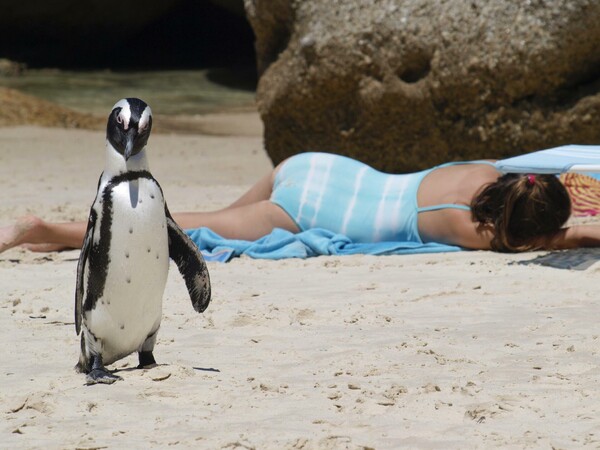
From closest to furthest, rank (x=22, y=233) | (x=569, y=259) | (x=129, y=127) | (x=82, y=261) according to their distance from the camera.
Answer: (x=129, y=127), (x=82, y=261), (x=569, y=259), (x=22, y=233)

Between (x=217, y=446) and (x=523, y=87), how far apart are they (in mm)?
4750

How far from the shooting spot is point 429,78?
6.91 m

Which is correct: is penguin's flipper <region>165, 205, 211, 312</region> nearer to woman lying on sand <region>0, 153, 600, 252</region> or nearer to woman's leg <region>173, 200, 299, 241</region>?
woman lying on sand <region>0, 153, 600, 252</region>

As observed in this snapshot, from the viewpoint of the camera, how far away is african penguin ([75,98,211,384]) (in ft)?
9.12

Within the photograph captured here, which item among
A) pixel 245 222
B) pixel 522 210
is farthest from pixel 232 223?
pixel 522 210

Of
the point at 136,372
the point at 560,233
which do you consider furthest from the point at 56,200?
the point at 136,372

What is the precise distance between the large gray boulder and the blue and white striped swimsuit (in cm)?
159

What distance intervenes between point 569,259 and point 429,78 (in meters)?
2.64

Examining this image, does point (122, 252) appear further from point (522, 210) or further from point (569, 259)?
point (522, 210)

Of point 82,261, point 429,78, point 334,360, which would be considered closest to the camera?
point 82,261

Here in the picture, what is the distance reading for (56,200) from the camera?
6.88 metres

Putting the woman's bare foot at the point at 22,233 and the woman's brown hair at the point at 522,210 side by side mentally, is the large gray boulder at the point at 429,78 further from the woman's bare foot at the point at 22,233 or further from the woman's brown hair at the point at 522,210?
the woman's bare foot at the point at 22,233

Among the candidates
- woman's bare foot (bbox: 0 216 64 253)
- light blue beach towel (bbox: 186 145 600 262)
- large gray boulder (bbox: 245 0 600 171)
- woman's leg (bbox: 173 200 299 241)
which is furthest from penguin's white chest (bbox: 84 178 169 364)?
large gray boulder (bbox: 245 0 600 171)

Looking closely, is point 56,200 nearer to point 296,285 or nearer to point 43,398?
point 296,285
